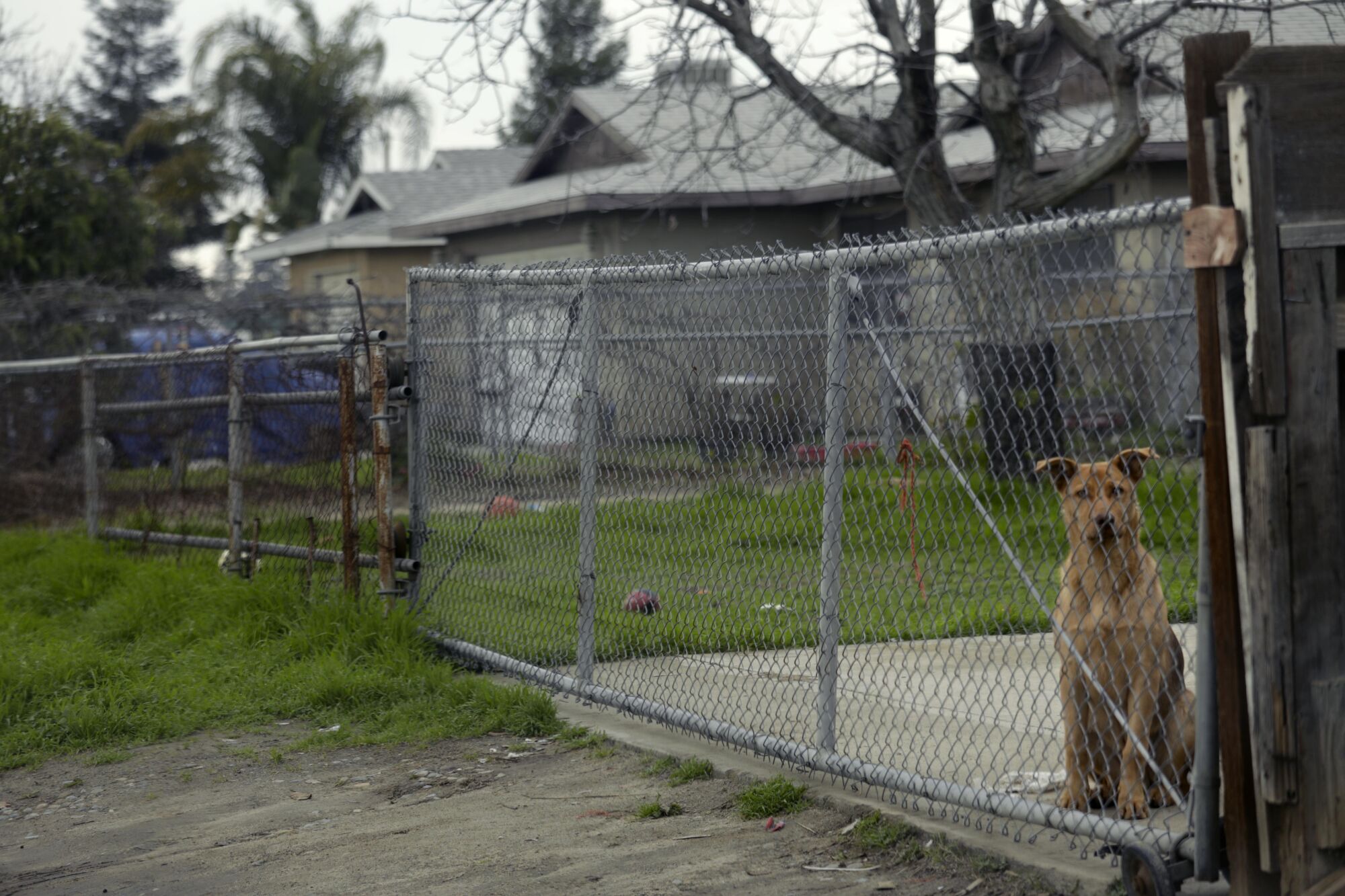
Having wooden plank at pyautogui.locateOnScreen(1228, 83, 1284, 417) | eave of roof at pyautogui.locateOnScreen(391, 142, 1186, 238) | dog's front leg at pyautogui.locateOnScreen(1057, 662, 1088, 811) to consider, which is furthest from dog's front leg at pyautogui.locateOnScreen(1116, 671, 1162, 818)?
eave of roof at pyautogui.locateOnScreen(391, 142, 1186, 238)

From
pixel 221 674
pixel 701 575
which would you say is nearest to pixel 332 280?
pixel 221 674

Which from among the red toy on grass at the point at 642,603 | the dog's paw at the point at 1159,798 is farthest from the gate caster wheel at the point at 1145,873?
the red toy on grass at the point at 642,603

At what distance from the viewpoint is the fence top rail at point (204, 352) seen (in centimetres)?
743

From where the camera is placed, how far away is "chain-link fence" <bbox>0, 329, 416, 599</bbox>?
739cm

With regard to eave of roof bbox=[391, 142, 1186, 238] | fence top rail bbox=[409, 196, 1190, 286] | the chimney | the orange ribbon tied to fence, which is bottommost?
the orange ribbon tied to fence

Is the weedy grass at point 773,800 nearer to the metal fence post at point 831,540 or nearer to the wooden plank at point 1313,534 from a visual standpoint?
the metal fence post at point 831,540

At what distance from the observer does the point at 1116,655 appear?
13.3ft

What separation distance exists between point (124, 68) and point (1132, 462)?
49104mm

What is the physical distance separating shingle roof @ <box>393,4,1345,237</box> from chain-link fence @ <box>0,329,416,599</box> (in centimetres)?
433

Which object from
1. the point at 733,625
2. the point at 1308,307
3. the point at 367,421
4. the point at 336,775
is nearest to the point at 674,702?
the point at 733,625

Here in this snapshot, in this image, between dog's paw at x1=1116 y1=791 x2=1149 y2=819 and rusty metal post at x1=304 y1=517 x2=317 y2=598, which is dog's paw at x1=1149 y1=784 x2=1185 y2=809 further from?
Answer: rusty metal post at x1=304 y1=517 x2=317 y2=598

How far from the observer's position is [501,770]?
539 cm

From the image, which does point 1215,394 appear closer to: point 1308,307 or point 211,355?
point 1308,307

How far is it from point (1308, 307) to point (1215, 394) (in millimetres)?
269
